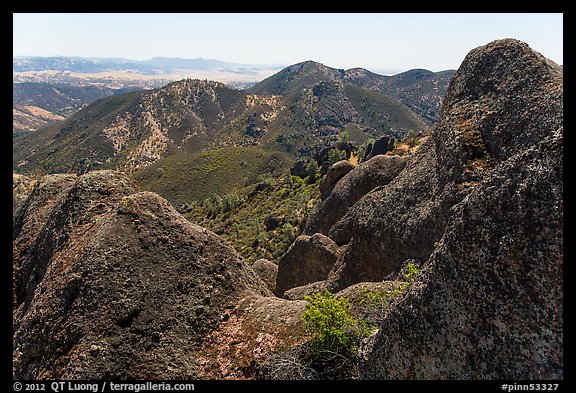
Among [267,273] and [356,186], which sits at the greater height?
[356,186]

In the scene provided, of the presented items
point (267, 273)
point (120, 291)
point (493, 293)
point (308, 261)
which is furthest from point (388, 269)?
point (267, 273)

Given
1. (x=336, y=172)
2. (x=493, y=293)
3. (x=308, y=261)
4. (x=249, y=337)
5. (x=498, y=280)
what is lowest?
(x=308, y=261)

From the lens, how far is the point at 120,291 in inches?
554

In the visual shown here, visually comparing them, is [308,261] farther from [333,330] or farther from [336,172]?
[333,330]

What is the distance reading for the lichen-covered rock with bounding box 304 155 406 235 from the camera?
32.1 meters

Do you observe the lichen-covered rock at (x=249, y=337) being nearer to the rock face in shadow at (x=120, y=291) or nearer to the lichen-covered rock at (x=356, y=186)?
the rock face in shadow at (x=120, y=291)

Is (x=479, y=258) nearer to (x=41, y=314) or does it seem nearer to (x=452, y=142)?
(x=452, y=142)

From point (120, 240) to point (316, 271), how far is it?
18173 mm

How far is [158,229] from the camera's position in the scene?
17.0 metres

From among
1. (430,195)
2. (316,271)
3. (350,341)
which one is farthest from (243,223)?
(350,341)

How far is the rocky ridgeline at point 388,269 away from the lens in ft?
25.0

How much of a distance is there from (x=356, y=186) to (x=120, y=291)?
2461 centimetres

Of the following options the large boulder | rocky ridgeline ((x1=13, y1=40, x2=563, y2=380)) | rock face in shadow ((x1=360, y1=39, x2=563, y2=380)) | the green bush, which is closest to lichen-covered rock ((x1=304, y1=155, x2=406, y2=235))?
rocky ridgeline ((x1=13, y1=40, x2=563, y2=380))

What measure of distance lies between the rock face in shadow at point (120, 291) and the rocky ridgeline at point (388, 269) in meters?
0.06
